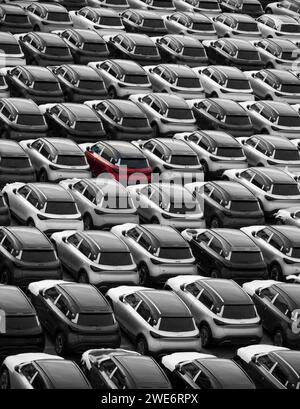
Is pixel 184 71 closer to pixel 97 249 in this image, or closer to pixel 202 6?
pixel 202 6

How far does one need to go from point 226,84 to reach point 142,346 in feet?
54.9

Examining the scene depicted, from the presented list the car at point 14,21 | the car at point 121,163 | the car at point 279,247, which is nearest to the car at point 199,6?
the car at point 14,21

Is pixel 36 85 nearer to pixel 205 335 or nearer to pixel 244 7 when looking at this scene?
pixel 205 335

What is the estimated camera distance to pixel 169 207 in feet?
98.3

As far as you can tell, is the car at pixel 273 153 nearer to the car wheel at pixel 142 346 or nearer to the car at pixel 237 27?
the car at pixel 237 27

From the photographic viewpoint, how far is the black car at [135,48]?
40.8 meters

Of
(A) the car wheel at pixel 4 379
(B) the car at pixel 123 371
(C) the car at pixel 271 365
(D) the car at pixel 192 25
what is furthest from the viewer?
(D) the car at pixel 192 25

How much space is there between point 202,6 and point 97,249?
79.4 ft

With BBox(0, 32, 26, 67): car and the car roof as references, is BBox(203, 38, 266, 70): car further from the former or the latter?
the car roof

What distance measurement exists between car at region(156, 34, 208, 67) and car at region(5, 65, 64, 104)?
7.04m

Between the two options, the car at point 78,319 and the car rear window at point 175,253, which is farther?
the car rear window at point 175,253

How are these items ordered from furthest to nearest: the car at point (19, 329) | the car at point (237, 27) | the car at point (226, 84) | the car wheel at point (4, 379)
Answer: the car at point (237, 27) < the car at point (226, 84) < the car at point (19, 329) < the car wheel at point (4, 379)

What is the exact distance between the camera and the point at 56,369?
68.9 ft

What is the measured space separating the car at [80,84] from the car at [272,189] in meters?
6.79
